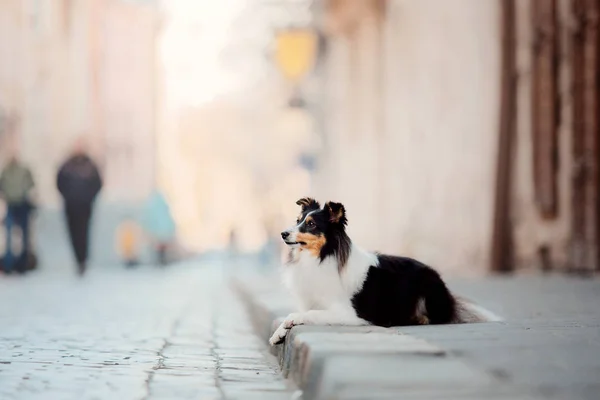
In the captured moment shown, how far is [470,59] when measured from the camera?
15.5m

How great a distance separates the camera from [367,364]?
418 centimetres

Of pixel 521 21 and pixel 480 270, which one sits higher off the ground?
pixel 521 21

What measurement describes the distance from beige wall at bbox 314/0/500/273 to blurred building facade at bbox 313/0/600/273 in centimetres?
3

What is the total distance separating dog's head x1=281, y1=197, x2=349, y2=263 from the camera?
5.60 m

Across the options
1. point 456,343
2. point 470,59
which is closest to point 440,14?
point 470,59

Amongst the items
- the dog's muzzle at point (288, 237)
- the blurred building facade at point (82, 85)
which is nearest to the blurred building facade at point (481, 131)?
the dog's muzzle at point (288, 237)

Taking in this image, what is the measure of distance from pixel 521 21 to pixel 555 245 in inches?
121

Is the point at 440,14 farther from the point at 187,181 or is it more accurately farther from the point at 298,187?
the point at 187,181

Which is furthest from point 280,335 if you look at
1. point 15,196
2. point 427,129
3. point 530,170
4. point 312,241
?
point 427,129

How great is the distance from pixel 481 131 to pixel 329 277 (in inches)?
384

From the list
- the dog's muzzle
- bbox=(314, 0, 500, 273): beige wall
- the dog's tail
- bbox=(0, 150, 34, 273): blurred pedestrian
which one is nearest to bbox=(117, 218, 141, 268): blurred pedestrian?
bbox=(314, 0, 500, 273): beige wall

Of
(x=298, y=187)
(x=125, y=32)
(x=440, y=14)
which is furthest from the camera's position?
(x=298, y=187)

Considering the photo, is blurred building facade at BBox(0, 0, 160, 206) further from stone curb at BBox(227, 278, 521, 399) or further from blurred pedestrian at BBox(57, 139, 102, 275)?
stone curb at BBox(227, 278, 521, 399)

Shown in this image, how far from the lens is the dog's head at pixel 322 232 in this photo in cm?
560
